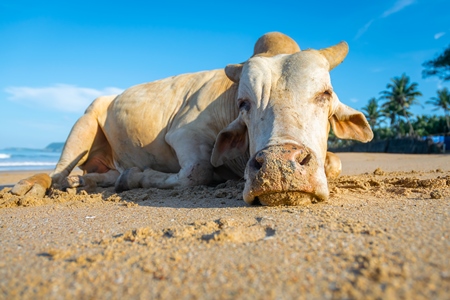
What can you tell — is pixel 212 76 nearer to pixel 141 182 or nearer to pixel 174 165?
pixel 174 165

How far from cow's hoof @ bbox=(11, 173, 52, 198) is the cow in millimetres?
15

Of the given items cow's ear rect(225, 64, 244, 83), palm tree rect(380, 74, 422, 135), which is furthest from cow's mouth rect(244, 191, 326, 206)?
palm tree rect(380, 74, 422, 135)

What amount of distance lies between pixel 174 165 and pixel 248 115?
1.87 m

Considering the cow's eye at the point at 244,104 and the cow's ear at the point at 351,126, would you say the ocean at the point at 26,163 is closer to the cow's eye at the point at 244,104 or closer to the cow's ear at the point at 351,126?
the cow's eye at the point at 244,104

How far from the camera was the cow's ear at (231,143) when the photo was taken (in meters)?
3.35

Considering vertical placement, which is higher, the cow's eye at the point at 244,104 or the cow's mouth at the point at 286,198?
the cow's eye at the point at 244,104

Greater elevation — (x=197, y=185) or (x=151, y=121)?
(x=151, y=121)

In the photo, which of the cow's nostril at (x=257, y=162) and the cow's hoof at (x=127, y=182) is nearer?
the cow's nostril at (x=257, y=162)

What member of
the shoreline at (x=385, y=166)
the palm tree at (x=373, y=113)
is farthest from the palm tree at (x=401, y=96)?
the shoreline at (x=385, y=166)

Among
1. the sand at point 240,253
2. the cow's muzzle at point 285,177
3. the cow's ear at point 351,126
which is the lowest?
the sand at point 240,253

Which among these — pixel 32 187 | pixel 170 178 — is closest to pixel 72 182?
pixel 32 187

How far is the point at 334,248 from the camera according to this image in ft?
4.60

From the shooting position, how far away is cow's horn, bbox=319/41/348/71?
11.7 feet

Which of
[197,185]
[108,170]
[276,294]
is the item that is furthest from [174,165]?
[276,294]
